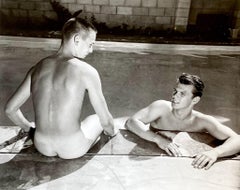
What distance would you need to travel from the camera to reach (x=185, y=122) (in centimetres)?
319

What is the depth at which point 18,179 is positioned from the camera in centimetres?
242

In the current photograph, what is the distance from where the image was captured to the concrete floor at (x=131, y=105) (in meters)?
2.44

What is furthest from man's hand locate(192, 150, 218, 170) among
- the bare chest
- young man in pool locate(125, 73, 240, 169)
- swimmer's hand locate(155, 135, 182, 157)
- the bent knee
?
the bent knee

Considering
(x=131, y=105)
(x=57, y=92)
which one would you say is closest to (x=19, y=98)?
(x=57, y=92)

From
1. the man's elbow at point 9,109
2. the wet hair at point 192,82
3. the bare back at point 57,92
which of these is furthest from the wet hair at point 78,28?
the wet hair at point 192,82

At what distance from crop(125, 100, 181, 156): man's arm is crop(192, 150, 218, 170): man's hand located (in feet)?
0.59

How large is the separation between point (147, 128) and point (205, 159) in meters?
0.66

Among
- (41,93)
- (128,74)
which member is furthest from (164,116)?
(128,74)

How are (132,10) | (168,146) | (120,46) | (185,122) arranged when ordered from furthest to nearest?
1. (132,10)
2. (120,46)
3. (185,122)
4. (168,146)

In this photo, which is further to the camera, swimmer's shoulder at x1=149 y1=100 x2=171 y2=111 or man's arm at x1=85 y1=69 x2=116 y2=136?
swimmer's shoulder at x1=149 y1=100 x2=171 y2=111

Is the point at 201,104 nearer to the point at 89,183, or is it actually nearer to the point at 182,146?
the point at 182,146

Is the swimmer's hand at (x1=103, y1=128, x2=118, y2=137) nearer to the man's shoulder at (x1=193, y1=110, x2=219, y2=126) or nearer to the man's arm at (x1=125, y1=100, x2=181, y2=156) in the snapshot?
the man's arm at (x1=125, y1=100, x2=181, y2=156)

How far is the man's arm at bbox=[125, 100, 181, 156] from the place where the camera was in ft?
9.28

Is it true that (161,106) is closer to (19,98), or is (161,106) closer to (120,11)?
(19,98)
